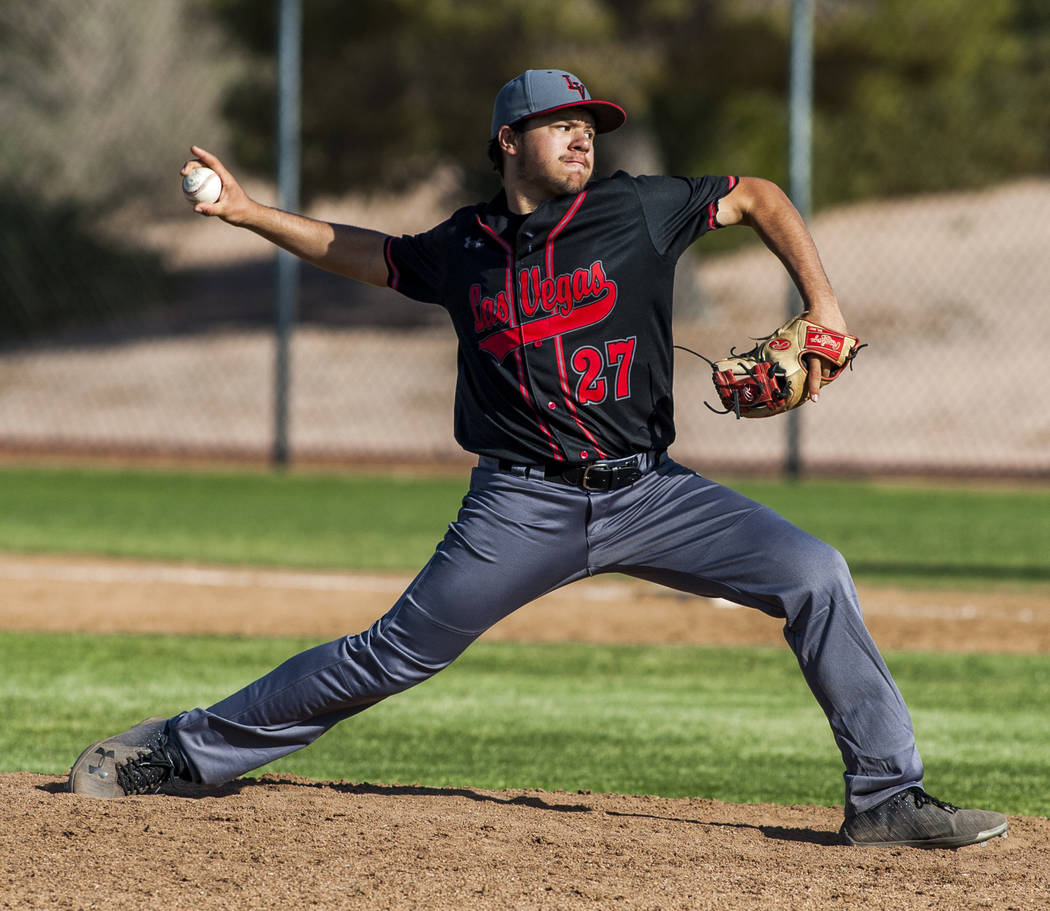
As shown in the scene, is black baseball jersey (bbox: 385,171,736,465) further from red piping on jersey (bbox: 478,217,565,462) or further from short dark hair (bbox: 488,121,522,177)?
short dark hair (bbox: 488,121,522,177)

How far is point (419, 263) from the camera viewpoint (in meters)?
4.19

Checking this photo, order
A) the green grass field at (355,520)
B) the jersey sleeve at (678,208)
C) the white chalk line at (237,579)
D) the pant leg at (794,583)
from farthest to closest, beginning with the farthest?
Result: 1. the green grass field at (355,520)
2. the white chalk line at (237,579)
3. the jersey sleeve at (678,208)
4. the pant leg at (794,583)

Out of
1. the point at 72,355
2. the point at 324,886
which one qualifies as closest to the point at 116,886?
the point at 324,886

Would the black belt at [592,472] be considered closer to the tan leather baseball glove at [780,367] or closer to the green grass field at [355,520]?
the tan leather baseball glove at [780,367]

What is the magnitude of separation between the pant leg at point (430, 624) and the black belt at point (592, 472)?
0.03 m

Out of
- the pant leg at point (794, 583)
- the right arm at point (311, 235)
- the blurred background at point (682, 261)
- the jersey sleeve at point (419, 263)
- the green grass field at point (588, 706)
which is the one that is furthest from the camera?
the blurred background at point (682, 261)

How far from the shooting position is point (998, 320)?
24.0 metres

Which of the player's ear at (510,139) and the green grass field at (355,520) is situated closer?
the player's ear at (510,139)

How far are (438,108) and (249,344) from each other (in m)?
5.14

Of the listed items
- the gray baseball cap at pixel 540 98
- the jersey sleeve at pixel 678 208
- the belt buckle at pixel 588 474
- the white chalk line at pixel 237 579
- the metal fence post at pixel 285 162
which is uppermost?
the metal fence post at pixel 285 162

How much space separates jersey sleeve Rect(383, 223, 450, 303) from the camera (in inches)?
163

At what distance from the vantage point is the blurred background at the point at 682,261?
2102 centimetres

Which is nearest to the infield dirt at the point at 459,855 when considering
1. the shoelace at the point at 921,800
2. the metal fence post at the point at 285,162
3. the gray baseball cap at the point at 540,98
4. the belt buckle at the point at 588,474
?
the shoelace at the point at 921,800

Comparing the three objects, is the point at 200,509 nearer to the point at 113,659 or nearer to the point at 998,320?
the point at 113,659
